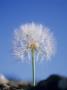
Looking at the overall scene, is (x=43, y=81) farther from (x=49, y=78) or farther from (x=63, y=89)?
(x=63, y=89)

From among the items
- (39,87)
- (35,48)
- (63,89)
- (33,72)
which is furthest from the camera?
(35,48)

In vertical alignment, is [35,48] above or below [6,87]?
above

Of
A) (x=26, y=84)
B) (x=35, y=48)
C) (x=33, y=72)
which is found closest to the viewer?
(x=26, y=84)

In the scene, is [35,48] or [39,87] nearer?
[39,87]

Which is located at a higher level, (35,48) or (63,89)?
(35,48)

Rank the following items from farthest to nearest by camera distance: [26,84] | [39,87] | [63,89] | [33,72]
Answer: [33,72], [26,84], [39,87], [63,89]

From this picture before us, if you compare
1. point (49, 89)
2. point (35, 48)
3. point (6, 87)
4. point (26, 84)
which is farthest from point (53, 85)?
point (35, 48)

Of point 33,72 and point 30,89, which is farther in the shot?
point 33,72

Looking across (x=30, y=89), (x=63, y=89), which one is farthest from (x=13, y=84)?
(x=63, y=89)

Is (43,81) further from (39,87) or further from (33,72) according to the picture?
(33,72)
